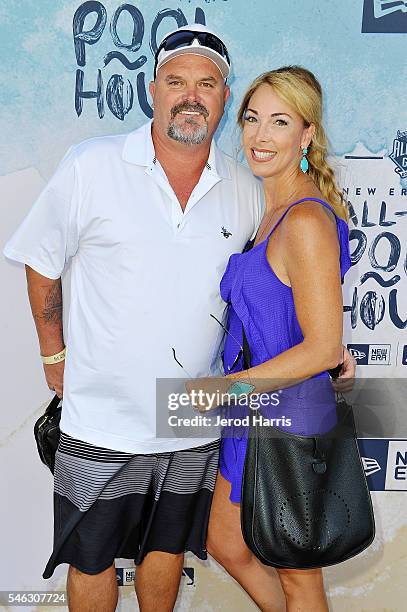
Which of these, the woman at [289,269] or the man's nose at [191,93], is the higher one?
the man's nose at [191,93]

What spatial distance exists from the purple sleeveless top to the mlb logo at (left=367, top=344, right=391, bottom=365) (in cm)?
53

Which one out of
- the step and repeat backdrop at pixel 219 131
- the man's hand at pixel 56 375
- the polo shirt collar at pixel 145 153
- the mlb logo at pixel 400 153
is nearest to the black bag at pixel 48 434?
the man's hand at pixel 56 375

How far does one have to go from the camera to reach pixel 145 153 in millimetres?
2076

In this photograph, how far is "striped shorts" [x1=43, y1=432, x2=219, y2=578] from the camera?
2150 mm

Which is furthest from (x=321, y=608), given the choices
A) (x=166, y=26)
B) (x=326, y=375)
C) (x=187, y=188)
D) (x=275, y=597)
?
(x=166, y=26)

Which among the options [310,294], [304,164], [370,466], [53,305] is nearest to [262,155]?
[304,164]

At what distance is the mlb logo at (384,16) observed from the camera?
227 cm

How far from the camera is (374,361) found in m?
2.56

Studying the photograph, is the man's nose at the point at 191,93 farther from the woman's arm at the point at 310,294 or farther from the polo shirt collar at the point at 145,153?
the woman's arm at the point at 310,294

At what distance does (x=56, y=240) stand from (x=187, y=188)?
395 millimetres

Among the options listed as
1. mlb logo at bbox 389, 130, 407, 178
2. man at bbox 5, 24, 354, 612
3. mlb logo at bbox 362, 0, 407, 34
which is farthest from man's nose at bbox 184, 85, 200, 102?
mlb logo at bbox 389, 130, 407, 178

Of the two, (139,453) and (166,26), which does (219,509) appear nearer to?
(139,453)

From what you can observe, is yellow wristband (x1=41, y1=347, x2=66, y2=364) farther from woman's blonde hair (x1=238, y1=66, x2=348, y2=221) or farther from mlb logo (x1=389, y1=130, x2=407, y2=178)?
mlb logo (x1=389, y1=130, x2=407, y2=178)

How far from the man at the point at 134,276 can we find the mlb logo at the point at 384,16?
0.49m
